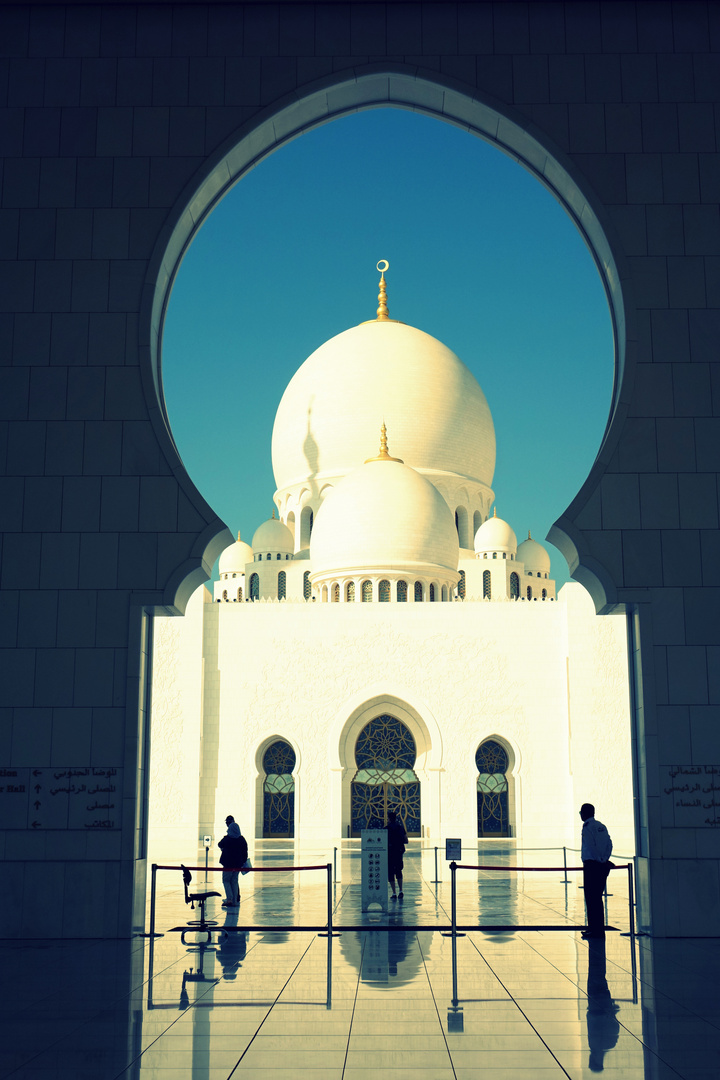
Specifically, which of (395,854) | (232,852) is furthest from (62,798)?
(395,854)

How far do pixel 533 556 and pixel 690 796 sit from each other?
25.8m

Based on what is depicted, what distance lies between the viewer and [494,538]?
30078mm

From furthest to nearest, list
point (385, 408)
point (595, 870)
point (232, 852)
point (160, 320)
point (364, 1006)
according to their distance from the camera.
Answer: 1. point (385, 408)
2. point (232, 852)
3. point (160, 320)
4. point (595, 870)
5. point (364, 1006)

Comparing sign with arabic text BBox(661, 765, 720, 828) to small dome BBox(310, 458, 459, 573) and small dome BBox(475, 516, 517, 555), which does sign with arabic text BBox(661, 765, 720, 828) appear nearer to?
small dome BBox(310, 458, 459, 573)

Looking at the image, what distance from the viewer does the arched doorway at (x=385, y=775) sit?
839 inches

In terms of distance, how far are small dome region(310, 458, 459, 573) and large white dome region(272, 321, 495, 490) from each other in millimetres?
3431

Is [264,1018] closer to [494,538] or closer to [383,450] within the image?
[383,450]

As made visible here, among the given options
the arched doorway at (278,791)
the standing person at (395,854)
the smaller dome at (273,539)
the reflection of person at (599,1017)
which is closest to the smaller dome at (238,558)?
the smaller dome at (273,539)

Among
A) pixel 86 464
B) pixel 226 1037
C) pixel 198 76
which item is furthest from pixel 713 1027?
pixel 198 76

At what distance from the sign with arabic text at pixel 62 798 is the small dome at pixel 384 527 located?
18.3 metres

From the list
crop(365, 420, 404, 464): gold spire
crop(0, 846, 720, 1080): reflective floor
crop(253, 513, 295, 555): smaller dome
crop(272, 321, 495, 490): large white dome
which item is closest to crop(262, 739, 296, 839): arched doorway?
crop(365, 420, 404, 464): gold spire

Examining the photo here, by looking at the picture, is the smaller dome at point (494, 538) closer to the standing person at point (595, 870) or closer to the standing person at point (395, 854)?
the standing person at point (395, 854)

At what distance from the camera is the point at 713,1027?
407 cm

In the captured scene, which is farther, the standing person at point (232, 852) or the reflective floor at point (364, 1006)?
the standing person at point (232, 852)
